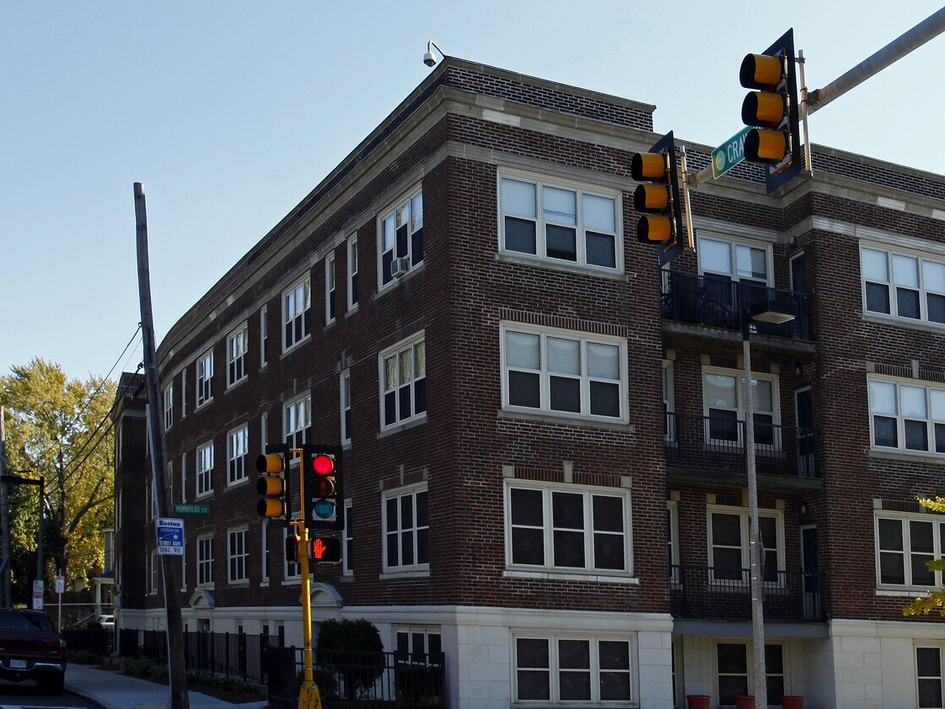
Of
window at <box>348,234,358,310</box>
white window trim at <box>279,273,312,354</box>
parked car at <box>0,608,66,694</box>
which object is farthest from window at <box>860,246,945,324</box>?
parked car at <box>0,608,66,694</box>

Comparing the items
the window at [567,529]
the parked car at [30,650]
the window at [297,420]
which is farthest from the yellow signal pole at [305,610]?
the window at [297,420]

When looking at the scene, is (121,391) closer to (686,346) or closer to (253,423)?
(253,423)

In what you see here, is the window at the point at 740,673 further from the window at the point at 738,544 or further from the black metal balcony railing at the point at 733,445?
the black metal balcony railing at the point at 733,445

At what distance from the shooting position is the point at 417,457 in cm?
2517

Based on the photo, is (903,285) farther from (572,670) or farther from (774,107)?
(774,107)

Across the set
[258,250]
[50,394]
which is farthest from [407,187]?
[50,394]

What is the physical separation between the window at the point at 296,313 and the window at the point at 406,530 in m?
7.71

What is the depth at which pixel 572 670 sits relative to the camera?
24.0 meters

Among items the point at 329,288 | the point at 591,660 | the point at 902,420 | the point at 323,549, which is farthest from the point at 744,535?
the point at 323,549

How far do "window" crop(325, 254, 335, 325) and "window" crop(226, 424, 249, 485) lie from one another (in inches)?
319

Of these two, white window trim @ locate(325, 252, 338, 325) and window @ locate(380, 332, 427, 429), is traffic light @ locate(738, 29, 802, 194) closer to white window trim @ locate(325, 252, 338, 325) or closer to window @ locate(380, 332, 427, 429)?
window @ locate(380, 332, 427, 429)

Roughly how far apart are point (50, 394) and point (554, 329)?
56.5 m

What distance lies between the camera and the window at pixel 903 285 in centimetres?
2905

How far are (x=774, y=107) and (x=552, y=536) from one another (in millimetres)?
16211
